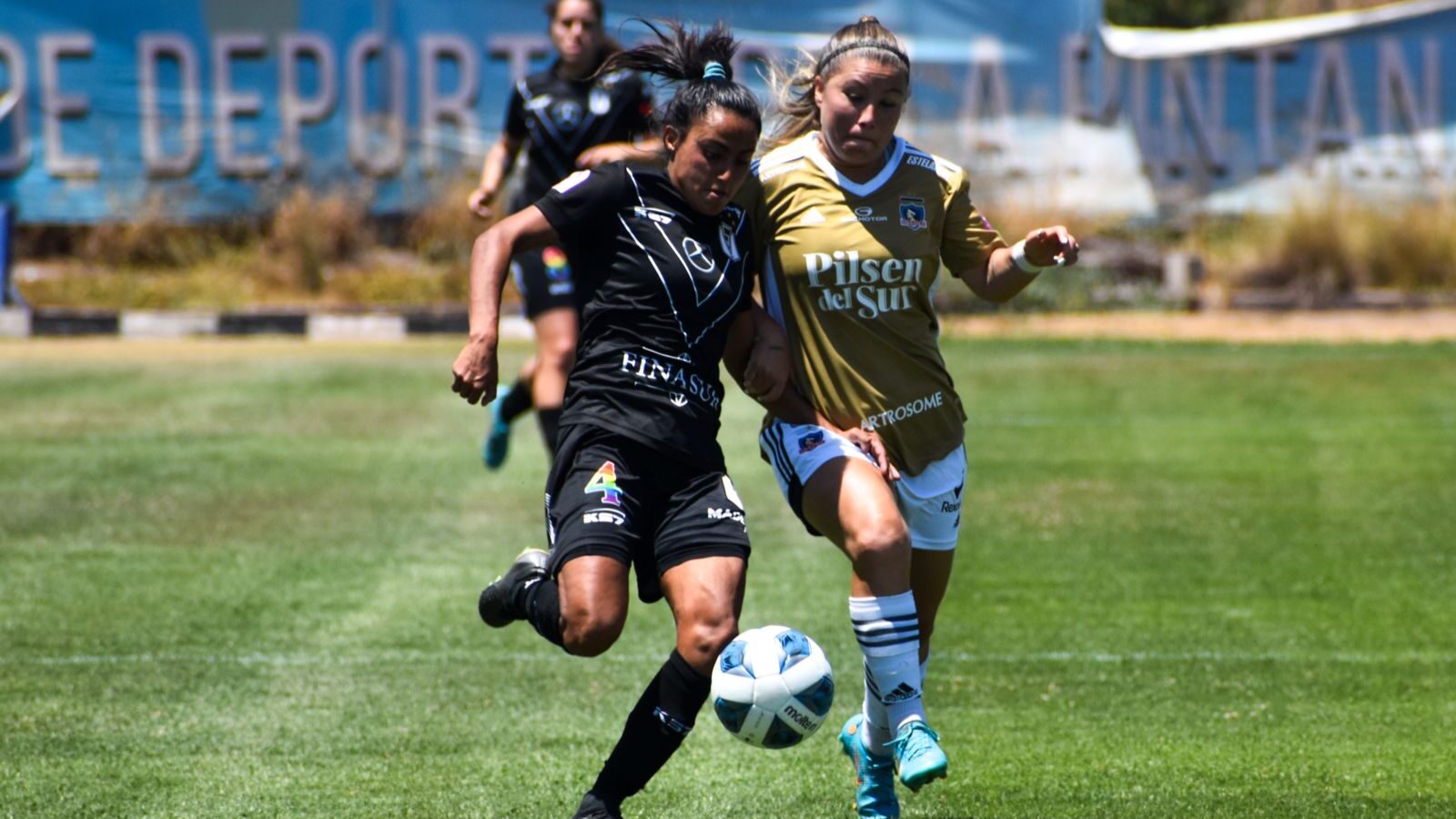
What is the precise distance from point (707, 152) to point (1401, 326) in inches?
591

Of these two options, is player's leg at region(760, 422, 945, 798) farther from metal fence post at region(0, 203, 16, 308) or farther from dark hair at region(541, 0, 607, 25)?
metal fence post at region(0, 203, 16, 308)

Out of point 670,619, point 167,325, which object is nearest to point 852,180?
point 670,619

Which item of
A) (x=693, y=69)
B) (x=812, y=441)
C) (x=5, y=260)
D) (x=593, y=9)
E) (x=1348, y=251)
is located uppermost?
(x=693, y=69)

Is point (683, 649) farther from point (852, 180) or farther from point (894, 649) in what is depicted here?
point (852, 180)

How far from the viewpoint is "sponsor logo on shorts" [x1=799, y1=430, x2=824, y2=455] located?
5.18 m

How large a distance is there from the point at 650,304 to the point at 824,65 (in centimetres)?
90

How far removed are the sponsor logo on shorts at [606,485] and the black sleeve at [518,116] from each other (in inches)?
173

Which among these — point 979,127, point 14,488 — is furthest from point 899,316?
point 979,127

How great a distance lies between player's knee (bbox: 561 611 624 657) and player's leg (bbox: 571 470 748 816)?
17cm

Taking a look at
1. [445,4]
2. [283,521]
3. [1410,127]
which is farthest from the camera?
[1410,127]

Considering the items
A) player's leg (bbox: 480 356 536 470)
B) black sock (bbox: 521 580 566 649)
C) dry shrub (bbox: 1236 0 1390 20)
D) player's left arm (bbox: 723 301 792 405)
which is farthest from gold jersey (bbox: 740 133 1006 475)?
dry shrub (bbox: 1236 0 1390 20)

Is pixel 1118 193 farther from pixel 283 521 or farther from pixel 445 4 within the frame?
pixel 283 521

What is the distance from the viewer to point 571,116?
888 centimetres

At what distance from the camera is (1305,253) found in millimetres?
20219
